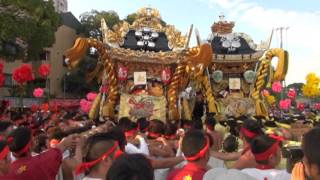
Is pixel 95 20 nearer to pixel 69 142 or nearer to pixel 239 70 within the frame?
pixel 239 70

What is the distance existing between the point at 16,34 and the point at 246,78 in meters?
10.4

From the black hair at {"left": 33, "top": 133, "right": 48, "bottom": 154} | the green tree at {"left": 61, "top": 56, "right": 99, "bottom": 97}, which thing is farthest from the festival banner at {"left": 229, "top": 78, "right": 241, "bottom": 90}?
the green tree at {"left": 61, "top": 56, "right": 99, "bottom": 97}

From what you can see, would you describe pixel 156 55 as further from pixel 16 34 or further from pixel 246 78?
pixel 16 34

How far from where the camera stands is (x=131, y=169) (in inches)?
85.6

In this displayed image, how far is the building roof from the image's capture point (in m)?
Result: 40.9

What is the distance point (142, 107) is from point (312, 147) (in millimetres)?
11419

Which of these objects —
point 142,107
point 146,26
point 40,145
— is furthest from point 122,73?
point 40,145

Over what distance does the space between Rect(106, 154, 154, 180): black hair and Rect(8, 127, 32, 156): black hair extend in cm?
193

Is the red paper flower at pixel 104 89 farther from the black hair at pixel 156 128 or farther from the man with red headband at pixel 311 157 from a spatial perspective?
the man with red headband at pixel 311 157

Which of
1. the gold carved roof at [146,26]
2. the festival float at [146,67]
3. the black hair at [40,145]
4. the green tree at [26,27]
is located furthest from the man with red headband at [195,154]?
the green tree at [26,27]

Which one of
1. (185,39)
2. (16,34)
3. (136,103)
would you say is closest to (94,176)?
(136,103)

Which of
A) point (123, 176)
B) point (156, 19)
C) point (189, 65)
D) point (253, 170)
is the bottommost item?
point (253, 170)

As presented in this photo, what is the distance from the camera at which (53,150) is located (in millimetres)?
3992

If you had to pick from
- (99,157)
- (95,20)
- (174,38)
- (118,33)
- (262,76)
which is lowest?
(99,157)
